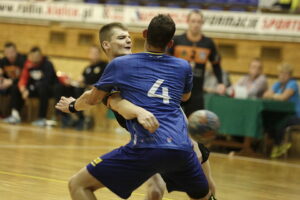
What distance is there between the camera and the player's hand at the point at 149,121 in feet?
11.6

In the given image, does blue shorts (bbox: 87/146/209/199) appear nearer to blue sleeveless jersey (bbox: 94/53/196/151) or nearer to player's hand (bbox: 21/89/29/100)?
blue sleeveless jersey (bbox: 94/53/196/151)

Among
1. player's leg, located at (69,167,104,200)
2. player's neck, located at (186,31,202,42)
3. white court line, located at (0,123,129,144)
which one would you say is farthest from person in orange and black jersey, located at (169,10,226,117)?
player's leg, located at (69,167,104,200)

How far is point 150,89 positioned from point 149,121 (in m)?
0.24

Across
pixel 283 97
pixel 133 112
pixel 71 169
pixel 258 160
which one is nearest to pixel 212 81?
pixel 283 97

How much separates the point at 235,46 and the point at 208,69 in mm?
1456

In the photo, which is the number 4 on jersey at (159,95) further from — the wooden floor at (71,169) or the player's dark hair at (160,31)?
the wooden floor at (71,169)

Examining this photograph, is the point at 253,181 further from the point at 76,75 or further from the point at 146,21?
the point at 76,75

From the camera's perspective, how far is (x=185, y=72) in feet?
12.6

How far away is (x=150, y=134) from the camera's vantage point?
3623mm

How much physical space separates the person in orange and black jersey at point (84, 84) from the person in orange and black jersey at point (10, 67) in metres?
1.19

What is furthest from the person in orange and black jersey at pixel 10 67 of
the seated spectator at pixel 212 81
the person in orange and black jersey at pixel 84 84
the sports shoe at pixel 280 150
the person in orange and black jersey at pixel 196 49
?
the person in orange and black jersey at pixel 196 49

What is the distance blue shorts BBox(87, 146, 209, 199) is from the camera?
142 inches

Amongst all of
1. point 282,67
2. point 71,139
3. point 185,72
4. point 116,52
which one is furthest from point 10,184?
point 282,67

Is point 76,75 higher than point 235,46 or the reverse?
the reverse
